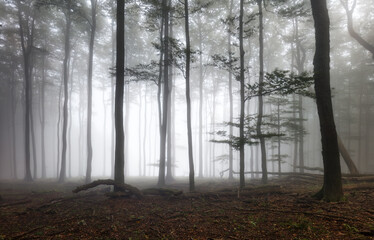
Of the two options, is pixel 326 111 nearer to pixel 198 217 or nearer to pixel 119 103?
pixel 198 217

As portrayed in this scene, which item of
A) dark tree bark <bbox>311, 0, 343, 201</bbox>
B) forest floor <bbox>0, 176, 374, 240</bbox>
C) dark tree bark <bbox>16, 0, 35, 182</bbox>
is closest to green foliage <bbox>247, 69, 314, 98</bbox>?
dark tree bark <bbox>311, 0, 343, 201</bbox>

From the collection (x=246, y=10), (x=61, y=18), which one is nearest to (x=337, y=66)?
(x=246, y=10)

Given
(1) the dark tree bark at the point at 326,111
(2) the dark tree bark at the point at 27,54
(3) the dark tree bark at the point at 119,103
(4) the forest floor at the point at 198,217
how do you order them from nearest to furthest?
(4) the forest floor at the point at 198,217, (1) the dark tree bark at the point at 326,111, (3) the dark tree bark at the point at 119,103, (2) the dark tree bark at the point at 27,54

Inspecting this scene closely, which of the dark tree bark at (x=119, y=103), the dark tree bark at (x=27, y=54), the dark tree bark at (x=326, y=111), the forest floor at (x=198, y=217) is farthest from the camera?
the dark tree bark at (x=27, y=54)

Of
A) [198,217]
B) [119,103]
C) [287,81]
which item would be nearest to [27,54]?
[119,103]

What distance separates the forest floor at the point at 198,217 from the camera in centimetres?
495

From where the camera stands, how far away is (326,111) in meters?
6.93

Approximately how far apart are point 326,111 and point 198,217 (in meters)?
5.38

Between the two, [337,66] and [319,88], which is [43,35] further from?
[337,66]

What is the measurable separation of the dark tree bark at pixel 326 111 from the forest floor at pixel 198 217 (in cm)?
58

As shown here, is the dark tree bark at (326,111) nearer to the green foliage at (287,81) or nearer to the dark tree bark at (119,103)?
the green foliage at (287,81)

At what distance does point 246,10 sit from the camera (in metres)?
19.5

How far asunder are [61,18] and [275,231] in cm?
2405

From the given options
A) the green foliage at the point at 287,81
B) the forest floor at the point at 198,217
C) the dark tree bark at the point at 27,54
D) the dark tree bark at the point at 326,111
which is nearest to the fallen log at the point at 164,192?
the forest floor at the point at 198,217
